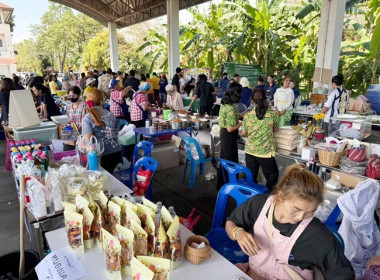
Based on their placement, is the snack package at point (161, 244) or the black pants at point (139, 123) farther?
the black pants at point (139, 123)

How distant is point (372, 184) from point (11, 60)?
33329 millimetres

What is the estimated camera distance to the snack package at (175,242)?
4.72ft

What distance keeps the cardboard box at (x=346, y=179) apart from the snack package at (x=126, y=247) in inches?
100.0

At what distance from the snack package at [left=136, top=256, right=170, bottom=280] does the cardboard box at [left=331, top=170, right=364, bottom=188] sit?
98.2 inches

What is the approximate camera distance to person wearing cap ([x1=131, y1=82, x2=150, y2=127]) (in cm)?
562

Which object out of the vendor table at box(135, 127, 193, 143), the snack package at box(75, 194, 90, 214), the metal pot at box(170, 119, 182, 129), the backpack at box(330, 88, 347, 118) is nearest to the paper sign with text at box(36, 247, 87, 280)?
the snack package at box(75, 194, 90, 214)

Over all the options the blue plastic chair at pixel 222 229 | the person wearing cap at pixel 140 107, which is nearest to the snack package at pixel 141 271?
the blue plastic chair at pixel 222 229

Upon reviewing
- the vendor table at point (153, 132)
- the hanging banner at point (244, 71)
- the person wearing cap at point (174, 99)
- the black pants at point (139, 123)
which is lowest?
the vendor table at point (153, 132)

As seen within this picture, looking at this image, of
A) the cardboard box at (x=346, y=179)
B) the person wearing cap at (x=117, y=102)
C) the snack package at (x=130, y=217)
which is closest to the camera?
the snack package at (x=130, y=217)

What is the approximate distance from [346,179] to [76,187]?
268cm

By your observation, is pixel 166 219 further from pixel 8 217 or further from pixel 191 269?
pixel 8 217

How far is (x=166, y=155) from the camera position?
5254mm

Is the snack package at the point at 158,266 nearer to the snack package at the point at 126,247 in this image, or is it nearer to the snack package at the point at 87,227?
the snack package at the point at 126,247

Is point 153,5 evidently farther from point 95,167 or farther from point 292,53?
point 95,167
